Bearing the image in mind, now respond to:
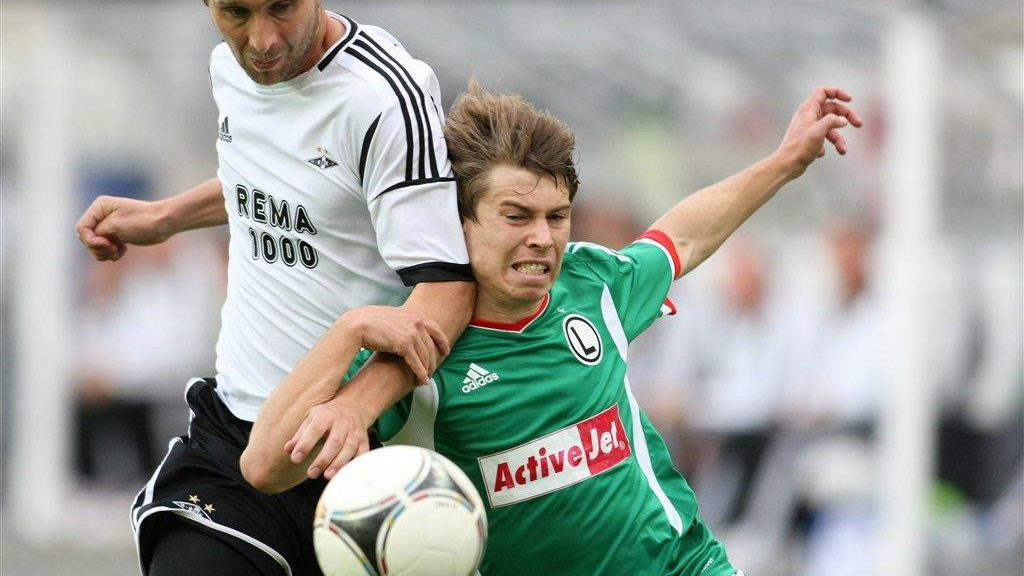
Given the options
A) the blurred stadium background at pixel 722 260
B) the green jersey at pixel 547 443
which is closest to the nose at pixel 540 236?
the green jersey at pixel 547 443

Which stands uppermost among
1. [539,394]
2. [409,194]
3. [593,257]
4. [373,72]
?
[373,72]

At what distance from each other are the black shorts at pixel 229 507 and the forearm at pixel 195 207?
0.79 meters

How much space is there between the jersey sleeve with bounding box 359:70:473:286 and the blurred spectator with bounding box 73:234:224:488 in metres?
11.0

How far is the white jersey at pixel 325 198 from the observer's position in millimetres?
4539

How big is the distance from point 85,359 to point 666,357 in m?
5.32

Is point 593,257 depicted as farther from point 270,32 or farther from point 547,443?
point 270,32

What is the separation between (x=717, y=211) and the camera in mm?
5418

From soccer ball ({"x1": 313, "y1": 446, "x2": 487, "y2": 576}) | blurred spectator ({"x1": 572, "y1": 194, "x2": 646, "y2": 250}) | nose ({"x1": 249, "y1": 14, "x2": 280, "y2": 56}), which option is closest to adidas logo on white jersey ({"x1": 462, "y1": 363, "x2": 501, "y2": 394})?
soccer ball ({"x1": 313, "y1": 446, "x2": 487, "y2": 576})

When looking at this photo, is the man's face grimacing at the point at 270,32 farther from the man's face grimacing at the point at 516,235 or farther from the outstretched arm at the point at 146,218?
the outstretched arm at the point at 146,218

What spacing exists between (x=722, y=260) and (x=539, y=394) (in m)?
8.70

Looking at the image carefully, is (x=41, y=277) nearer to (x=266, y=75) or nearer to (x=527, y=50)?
(x=527, y=50)

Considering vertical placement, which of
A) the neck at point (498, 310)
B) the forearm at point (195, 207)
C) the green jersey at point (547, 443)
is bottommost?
the green jersey at point (547, 443)

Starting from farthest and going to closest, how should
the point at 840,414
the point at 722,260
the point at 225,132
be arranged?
the point at 722,260 → the point at 840,414 → the point at 225,132

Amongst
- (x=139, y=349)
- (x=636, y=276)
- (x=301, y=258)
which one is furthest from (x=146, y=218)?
(x=139, y=349)
